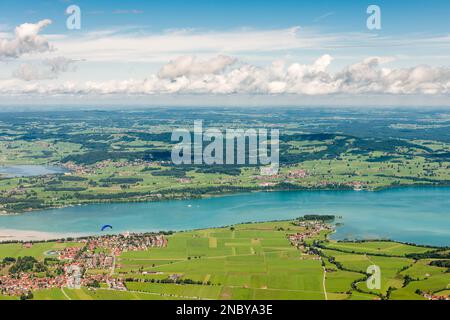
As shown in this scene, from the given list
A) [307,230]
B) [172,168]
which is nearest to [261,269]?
[307,230]

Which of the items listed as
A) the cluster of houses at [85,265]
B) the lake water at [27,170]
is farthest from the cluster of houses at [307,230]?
the lake water at [27,170]

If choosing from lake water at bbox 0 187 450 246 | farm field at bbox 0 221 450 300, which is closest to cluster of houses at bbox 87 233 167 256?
farm field at bbox 0 221 450 300

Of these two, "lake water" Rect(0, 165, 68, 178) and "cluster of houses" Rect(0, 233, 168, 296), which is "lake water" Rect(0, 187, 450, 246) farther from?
"lake water" Rect(0, 165, 68, 178)

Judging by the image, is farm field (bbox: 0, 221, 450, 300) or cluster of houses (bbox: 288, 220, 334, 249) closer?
farm field (bbox: 0, 221, 450, 300)

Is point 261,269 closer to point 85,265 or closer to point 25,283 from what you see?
point 85,265

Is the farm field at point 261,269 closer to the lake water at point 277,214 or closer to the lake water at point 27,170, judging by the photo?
the lake water at point 277,214
